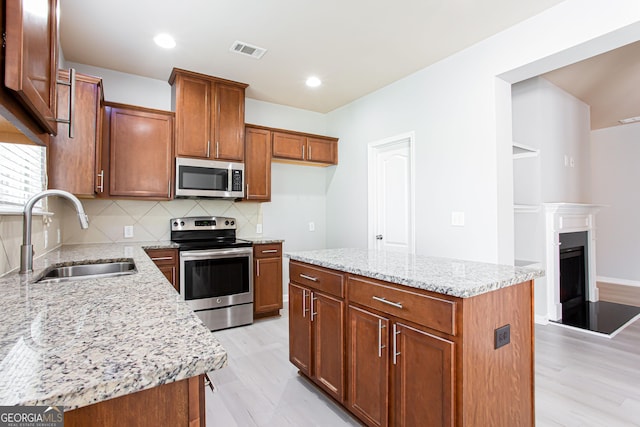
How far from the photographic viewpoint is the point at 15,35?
0.73m

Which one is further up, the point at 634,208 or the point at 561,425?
the point at 634,208

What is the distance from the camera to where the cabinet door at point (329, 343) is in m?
1.94

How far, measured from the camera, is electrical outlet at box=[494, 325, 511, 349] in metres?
1.47

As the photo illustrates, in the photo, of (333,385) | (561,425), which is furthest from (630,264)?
(333,385)

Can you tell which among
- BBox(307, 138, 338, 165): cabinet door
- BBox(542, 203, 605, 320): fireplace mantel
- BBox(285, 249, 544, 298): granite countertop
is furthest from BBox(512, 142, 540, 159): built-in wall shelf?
BBox(285, 249, 544, 298): granite countertop

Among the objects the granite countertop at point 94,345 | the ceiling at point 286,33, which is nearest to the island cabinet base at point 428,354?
the granite countertop at point 94,345

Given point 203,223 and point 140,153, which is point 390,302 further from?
point 140,153

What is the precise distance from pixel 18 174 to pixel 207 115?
6.72 feet

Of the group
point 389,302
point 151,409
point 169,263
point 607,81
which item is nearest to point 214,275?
point 169,263

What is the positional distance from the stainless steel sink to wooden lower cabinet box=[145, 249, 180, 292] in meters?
1.06

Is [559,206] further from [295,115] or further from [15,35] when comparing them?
[15,35]

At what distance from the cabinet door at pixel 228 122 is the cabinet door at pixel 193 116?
86mm

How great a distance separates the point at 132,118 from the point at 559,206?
4.74 m

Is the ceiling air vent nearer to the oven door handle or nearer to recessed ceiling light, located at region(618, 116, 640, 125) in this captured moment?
the oven door handle
